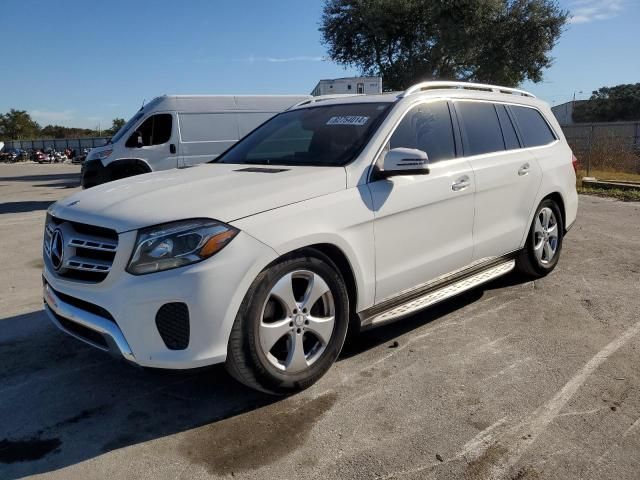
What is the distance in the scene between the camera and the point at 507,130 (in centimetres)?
493

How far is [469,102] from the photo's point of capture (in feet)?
15.0

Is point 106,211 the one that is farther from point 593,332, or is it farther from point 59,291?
point 593,332

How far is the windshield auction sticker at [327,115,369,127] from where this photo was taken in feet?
12.9

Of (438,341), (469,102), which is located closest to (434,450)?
(438,341)

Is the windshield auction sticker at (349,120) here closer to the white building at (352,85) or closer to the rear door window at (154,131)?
the rear door window at (154,131)

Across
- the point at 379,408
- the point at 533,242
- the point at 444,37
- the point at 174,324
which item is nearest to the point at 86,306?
the point at 174,324

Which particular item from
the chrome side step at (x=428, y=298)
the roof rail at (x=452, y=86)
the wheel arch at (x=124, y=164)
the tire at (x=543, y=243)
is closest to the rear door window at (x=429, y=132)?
the roof rail at (x=452, y=86)

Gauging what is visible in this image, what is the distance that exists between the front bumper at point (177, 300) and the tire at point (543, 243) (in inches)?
125

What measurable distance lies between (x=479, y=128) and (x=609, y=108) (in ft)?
194

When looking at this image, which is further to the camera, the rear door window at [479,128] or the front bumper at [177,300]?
the rear door window at [479,128]

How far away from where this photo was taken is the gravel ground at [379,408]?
2.62 meters

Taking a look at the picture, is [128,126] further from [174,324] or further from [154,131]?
[174,324]

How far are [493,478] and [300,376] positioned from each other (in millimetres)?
1186

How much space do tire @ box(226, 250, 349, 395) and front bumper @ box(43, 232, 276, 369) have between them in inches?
3.8
